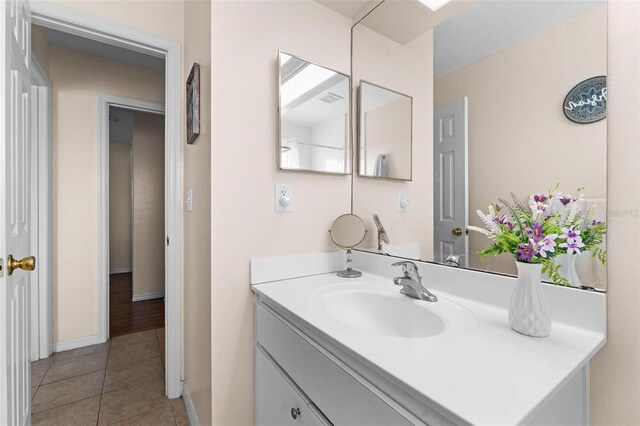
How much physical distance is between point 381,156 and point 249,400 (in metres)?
1.29

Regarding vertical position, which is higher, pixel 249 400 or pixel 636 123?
pixel 636 123

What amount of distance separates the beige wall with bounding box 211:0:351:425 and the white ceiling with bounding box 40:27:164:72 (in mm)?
1456

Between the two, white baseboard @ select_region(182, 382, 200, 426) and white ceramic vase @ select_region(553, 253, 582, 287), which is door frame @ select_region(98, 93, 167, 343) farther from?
white ceramic vase @ select_region(553, 253, 582, 287)

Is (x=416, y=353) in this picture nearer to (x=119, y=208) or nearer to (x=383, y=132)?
(x=383, y=132)

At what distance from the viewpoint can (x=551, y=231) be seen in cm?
71

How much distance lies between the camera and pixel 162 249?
389 cm

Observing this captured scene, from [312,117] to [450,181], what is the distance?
72 centimetres

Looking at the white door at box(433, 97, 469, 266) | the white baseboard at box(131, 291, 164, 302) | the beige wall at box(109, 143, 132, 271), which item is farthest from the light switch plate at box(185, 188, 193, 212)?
the beige wall at box(109, 143, 132, 271)

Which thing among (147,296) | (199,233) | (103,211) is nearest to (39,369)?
(103,211)

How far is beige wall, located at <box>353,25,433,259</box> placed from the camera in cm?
126

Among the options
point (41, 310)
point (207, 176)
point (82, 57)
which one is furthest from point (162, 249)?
point (207, 176)

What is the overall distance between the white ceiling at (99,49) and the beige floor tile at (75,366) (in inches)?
92.2

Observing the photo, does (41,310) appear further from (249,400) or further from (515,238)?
(515,238)

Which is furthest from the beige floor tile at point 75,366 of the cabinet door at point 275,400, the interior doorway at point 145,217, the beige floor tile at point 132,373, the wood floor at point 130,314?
the cabinet door at point 275,400
